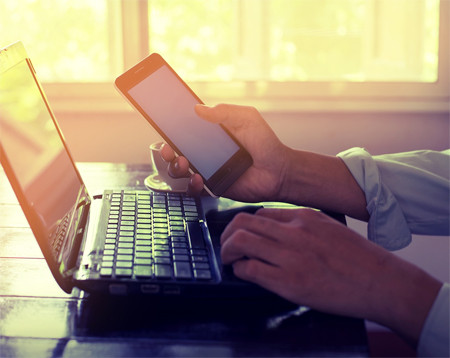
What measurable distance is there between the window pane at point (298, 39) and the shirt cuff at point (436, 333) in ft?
4.38

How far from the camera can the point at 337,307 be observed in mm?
504

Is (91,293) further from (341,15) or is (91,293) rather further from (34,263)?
(341,15)

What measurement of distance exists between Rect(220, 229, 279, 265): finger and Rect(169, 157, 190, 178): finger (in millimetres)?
391

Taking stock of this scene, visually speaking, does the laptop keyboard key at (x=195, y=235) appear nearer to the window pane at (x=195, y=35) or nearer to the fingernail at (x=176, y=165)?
the fingernail at (x=176, y=165)

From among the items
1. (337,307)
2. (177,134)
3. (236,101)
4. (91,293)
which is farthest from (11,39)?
(337,307)

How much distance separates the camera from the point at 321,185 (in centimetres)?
88

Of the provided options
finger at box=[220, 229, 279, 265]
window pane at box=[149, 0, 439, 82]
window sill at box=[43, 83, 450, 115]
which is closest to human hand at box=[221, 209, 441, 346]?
finger at box=[220, 229, 279, 265]

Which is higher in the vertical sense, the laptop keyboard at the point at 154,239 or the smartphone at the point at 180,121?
the smartphone at the point at 180,121

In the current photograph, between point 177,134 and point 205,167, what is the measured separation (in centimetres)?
7

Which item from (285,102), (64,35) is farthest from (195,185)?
(64,35)

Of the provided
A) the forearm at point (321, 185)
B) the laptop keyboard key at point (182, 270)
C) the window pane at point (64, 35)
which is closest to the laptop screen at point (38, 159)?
the laptop keyboard key at point (182, 270)

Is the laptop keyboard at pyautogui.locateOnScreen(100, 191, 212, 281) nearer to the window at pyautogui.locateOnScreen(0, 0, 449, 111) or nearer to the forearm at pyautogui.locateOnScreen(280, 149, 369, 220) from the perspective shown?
the forearm at pyautogui.locateOnScreen(280, 149, 369, 220)

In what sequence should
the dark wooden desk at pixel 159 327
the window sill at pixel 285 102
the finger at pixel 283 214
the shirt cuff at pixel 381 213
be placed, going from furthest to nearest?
the window sill at pixel 285 102 < the shirt cuff at pixel 381 213 < the finger at pixel 283 214 < the dark wooden desk at pixel 159 327

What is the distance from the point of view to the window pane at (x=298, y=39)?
1792 millimetres
